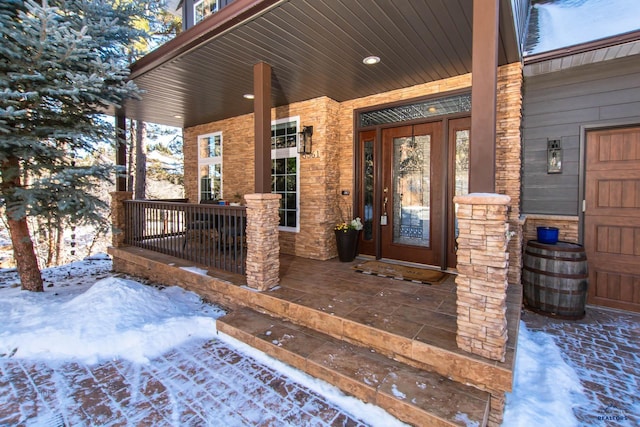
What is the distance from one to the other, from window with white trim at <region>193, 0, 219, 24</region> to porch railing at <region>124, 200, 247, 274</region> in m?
3.53

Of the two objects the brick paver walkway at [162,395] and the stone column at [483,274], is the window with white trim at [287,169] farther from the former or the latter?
the stone column at [483,274]

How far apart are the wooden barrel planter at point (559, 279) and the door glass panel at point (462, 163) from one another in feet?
3.41

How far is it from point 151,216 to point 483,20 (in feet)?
18.2

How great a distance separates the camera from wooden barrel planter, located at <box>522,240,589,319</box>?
11.2 feet

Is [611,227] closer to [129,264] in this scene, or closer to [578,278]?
[578,278]

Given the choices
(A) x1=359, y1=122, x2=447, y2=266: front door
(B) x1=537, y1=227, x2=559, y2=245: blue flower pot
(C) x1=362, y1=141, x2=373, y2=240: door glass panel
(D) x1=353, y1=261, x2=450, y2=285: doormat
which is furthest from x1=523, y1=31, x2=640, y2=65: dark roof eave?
(D) x1=353, y1=261, x2=450, y2=285: doormat

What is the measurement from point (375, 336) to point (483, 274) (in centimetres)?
101

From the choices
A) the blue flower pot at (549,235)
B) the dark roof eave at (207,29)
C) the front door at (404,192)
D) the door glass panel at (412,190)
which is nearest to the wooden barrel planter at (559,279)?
the blue flower pot at (549,235)

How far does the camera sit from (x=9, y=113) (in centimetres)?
289

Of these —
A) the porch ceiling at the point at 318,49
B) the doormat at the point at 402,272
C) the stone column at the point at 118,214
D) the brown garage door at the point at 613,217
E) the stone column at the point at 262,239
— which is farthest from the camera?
the stone column at the point at 118,214

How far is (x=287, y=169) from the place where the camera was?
18.6 feet

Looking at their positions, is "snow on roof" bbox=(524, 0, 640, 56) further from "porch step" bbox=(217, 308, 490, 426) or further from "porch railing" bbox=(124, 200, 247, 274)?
"porch railing" bbox=(124, 200, 247, 274)

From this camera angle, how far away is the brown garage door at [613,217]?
363cm

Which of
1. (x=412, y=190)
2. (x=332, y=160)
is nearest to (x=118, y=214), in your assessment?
(x=332, y=160)
